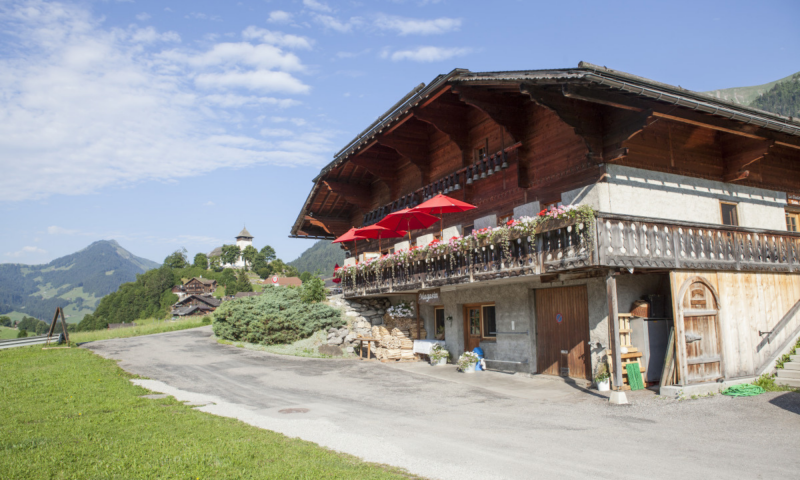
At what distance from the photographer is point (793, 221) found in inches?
672

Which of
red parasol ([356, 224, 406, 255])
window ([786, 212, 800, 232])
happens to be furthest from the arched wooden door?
red parasol ([356, 224, 406, 255])

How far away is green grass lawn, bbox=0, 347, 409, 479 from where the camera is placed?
5906 millimetres

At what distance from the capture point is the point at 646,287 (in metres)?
13.3

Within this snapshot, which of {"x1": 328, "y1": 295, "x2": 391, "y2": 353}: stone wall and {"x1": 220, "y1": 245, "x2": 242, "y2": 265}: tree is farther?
{"x1": 220, "y1": 245, "x2": 242, "y2": 265}: tree

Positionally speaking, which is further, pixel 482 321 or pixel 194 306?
pixel 194 306

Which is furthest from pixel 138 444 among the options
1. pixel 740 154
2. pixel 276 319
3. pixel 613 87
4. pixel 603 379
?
pixel 740 154

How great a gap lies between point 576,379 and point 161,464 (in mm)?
10748

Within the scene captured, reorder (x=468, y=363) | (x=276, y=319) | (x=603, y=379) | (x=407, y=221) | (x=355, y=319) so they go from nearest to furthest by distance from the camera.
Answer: (x=603, y=379) < (x=468, y=363) < (x=407, y=221) < (x=276, y=319) < (x=355, y=319)

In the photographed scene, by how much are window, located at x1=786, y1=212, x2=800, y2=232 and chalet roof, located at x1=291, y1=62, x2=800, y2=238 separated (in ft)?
11.4

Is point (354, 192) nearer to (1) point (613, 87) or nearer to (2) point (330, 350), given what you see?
(2) point (330, 350)

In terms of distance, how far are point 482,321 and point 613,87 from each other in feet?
30.3

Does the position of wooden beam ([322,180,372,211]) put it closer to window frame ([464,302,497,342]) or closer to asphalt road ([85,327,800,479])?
window frame ([464,302,497,342])

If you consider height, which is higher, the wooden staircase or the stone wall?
the stone wall

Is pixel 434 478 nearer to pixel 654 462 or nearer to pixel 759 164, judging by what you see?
pixel 654 462
